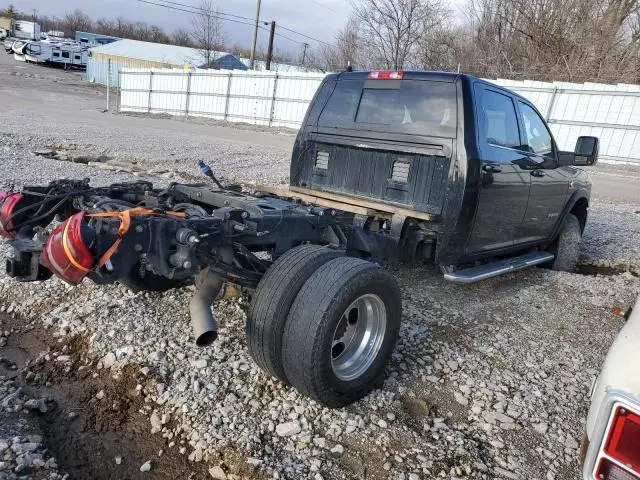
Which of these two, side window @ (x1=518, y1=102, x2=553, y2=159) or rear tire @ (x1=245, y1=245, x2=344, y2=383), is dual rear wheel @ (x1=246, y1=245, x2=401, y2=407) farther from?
side window @ (x1=518, y1=102, x2=553, y2=159)

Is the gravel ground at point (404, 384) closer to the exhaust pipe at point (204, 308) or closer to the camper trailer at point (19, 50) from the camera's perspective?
the exhaust pipe at point (204, 308)

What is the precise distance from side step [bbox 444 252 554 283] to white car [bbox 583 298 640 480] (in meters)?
2.63

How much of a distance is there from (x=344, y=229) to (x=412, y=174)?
2.91 feet

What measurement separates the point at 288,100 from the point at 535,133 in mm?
20800

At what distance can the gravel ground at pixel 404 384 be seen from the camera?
267 centimetres

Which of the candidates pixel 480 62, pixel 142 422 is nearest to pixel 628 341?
pixel 142 422

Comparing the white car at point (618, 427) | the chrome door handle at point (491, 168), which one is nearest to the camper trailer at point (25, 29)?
the chrome door handle at point (491, 168)

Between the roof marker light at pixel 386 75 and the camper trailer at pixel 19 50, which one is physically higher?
the camper trailer at pixel 19 50

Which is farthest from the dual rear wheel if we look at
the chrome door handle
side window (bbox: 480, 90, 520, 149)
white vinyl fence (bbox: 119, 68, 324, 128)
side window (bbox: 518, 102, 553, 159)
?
white vinyl fence (bbox: 119, 68, 324, 128)

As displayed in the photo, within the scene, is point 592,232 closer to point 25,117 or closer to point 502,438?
point 502,438

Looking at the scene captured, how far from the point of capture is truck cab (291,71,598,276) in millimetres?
4195

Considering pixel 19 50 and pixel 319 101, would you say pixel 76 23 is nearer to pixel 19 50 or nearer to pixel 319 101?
pixel 19 50

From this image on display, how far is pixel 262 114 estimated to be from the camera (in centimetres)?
2619

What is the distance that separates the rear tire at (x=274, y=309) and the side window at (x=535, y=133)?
335cm
